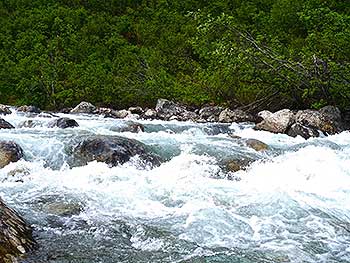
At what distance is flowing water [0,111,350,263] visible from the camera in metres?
5.34

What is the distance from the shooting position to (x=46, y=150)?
33.2ft

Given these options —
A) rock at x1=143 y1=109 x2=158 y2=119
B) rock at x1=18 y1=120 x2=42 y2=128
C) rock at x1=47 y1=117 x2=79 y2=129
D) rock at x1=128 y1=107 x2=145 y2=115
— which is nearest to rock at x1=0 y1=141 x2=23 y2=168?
rock at x1=47 y1=117 x2=79 y2=129

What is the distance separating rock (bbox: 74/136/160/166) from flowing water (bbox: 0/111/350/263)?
233mm

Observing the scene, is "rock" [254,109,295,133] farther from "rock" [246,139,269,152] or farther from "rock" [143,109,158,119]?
"rock" [143,109,158,119]

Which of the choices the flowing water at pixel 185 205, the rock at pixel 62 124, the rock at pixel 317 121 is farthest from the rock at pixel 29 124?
the rock at pixel 317 121

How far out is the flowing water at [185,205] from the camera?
5.34 metres

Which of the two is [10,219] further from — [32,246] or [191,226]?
[191,226]

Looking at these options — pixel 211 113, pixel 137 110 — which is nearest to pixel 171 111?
pixel 211 113

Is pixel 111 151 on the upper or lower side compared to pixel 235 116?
upper

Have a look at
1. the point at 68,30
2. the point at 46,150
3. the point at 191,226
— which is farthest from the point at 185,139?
the point at 68,30

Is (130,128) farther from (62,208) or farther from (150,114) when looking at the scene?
(62,208)

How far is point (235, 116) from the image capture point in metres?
17.9

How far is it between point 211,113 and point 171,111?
1.78m

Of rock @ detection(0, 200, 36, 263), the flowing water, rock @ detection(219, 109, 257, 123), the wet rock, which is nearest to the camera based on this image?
rock @ detection(0, 200, 36, 263)
